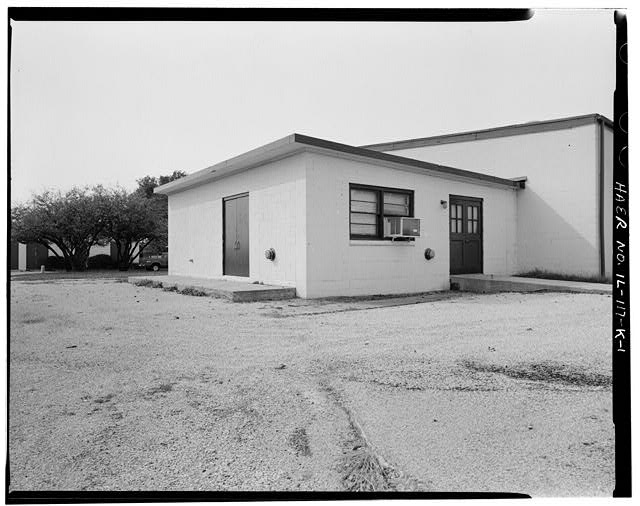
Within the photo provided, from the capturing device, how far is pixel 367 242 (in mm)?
6711

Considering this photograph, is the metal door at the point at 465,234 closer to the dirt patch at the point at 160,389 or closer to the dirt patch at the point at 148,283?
the dirt patch at the point at 148,283

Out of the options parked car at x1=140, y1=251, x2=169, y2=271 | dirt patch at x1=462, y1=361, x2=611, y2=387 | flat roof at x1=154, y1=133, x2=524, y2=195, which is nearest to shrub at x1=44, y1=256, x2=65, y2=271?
flat roof at x1=154, y1=133, x2=524, y2=195

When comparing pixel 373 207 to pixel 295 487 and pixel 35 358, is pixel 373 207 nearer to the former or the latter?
pixel 35 358

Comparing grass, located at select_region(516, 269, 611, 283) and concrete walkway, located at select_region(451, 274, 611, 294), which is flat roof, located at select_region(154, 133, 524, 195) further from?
concrete walkway, located at select_region(451, 274, 611, 294)

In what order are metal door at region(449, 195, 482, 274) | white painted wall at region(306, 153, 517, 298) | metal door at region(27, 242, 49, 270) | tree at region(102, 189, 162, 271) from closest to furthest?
metal door at region(27, 242, 49, 270) < white painted wall at region(306, 153, 517, 298) < metal door at region(449, 195, 482, 274) < tree at region(102, 189, 162, 271)

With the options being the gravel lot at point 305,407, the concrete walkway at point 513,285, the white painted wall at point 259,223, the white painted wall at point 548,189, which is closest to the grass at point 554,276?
the white painted wall at point 548,189

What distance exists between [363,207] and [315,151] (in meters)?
1.19

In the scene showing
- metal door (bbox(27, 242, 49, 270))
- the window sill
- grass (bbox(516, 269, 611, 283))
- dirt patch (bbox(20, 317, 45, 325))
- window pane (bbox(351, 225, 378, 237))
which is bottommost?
grass (bbox(516, 269, 611, 283))

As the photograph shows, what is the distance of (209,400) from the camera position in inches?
84.7

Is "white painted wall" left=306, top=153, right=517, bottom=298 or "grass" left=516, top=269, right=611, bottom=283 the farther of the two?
"grass" left=516, top=269, right=611, bottom=283

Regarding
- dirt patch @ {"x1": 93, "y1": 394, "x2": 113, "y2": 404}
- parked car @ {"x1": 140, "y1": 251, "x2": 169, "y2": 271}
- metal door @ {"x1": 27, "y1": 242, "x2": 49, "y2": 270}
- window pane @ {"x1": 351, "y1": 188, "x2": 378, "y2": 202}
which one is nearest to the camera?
dirt patch @ {"x1": 93, "y1": 394, "x2": 113, "y2": 404}

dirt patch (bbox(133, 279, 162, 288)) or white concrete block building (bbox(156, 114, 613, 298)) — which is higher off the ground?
white concrete block building (bbox(156, 114, 613, 298))

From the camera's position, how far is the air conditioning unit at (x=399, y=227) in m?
6.98

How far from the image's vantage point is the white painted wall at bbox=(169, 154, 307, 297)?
246 inches
